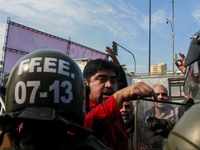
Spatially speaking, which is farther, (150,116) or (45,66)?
(150,116)

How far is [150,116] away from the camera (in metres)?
1.39

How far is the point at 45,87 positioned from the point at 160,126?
0.82 m

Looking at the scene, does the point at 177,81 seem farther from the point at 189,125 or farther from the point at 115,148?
the point at 189,125

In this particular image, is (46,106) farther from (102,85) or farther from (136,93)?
(102,85)

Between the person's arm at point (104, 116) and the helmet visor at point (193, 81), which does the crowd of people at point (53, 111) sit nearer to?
the helmet visor at point (193, 81)

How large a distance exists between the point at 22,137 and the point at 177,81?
992 centimetres

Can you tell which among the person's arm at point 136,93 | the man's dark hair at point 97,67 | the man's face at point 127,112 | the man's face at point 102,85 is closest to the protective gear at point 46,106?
the person's arm at point 136,93

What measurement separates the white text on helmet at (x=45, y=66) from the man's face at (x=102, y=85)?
0.96 meters

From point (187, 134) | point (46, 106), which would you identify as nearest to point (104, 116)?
point (46, 106)

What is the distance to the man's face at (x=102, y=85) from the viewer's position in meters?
2.23

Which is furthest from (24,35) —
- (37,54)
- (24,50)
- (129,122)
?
(37,54)

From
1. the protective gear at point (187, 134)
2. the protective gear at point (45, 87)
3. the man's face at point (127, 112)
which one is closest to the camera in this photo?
the protective gear at point (187, 134)

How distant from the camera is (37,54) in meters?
1.35

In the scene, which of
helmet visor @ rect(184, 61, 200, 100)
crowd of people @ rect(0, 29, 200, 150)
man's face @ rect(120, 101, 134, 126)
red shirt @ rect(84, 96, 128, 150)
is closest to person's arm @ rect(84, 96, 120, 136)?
red shirt @ rect(84, 96, 128, 150)
